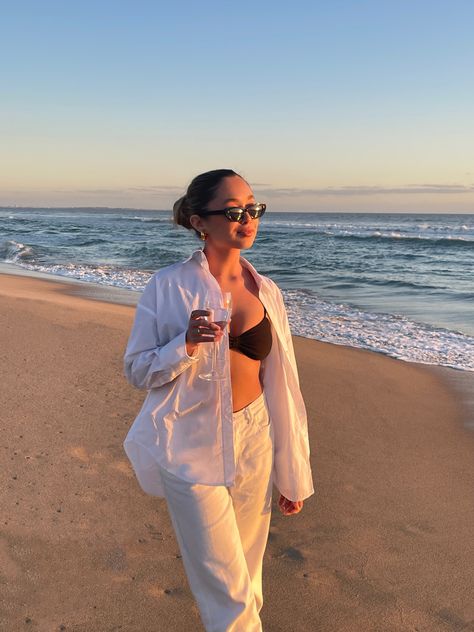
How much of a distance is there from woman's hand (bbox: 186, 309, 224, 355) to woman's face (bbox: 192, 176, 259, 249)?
478mm

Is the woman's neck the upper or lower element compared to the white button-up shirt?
upper

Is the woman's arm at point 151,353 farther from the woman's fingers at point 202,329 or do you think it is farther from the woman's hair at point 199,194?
the woman's hair at point 199,194

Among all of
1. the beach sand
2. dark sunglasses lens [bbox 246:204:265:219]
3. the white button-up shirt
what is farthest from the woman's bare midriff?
the beach sand

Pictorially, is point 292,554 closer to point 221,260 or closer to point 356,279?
point 221,260

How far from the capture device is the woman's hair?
2.60 m

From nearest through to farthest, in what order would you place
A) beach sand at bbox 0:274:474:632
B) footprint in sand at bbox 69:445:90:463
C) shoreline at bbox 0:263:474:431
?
beach sand at bbox 0:274:474:632, footprint in sand at bbox 69:445:90:463, shoreline at bbox 0:263:474:431

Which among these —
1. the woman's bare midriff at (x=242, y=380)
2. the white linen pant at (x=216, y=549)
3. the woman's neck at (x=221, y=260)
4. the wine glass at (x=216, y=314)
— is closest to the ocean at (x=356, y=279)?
the woman's neck at (x=221, y=260)

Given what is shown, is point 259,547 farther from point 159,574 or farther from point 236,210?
point 236,210

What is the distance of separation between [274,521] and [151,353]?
1938mm

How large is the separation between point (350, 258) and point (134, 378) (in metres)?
21.4

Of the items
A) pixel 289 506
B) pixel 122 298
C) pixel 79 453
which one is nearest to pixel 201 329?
pixel 289 506

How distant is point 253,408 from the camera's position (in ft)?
8.41

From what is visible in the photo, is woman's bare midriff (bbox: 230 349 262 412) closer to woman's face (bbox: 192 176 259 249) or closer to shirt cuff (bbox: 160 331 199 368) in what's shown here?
shirt cuff (bbox: 160 331 199 368)

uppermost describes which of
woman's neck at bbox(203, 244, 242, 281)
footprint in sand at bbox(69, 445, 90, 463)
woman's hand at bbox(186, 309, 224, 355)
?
woman's neck at bbox(203, 244, 242, 281)
